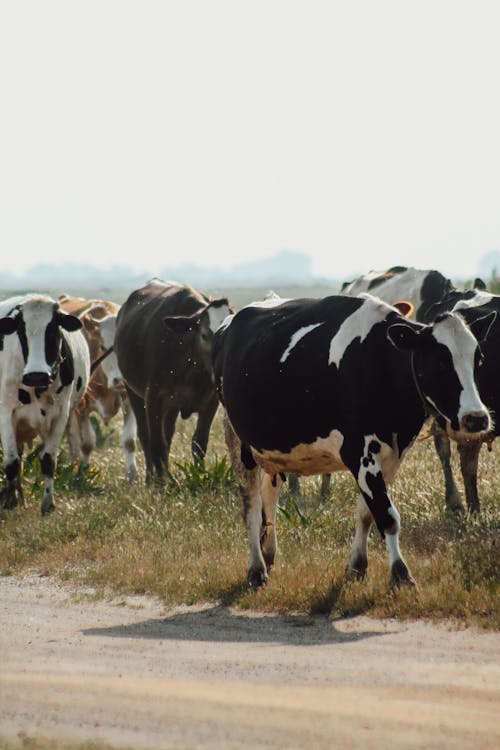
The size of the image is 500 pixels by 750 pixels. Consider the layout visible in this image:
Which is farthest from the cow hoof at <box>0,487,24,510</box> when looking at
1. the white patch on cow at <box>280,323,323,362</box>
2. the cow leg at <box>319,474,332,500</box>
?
the white patch on cow at <box>280,323,323,362</box>

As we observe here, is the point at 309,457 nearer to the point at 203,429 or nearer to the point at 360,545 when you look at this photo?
the point at 360,545

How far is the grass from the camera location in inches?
336

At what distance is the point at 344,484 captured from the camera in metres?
13.9

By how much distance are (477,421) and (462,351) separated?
512 mm

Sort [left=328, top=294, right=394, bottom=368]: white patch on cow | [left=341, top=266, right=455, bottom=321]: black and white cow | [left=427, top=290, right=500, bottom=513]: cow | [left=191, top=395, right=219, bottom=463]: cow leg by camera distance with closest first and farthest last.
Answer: [left=328, top=294, right=394, bottom=368]: white patch on cow < [left=427, top=290, right=500, bottom=513]: cow < [left=191, top=395, right=219, bottom=463]: cow leg < [left=341, top=266, right=455, bottom=321]: black and white cow

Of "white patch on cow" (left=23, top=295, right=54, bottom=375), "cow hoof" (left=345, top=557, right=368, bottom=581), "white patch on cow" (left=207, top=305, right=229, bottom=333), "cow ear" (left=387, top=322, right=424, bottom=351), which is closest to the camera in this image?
"cow ear" (left=387, top=322, right=424, bottom=351)

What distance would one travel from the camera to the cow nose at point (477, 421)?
27.0 feet

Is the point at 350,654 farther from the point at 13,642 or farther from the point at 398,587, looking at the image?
the point at 13,642

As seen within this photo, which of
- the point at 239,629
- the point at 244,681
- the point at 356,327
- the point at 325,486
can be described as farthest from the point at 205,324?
the point at 244,681

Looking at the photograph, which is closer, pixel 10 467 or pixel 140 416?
pixel 10 467

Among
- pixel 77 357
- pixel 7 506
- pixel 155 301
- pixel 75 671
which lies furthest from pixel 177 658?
pixel 155 301

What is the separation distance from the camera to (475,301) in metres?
12.5

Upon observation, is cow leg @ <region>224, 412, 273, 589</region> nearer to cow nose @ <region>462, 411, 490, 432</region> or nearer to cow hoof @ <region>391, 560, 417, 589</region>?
cow hoof @ <region>391, 560, 417, 589</region>

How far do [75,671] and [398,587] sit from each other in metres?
2.53
